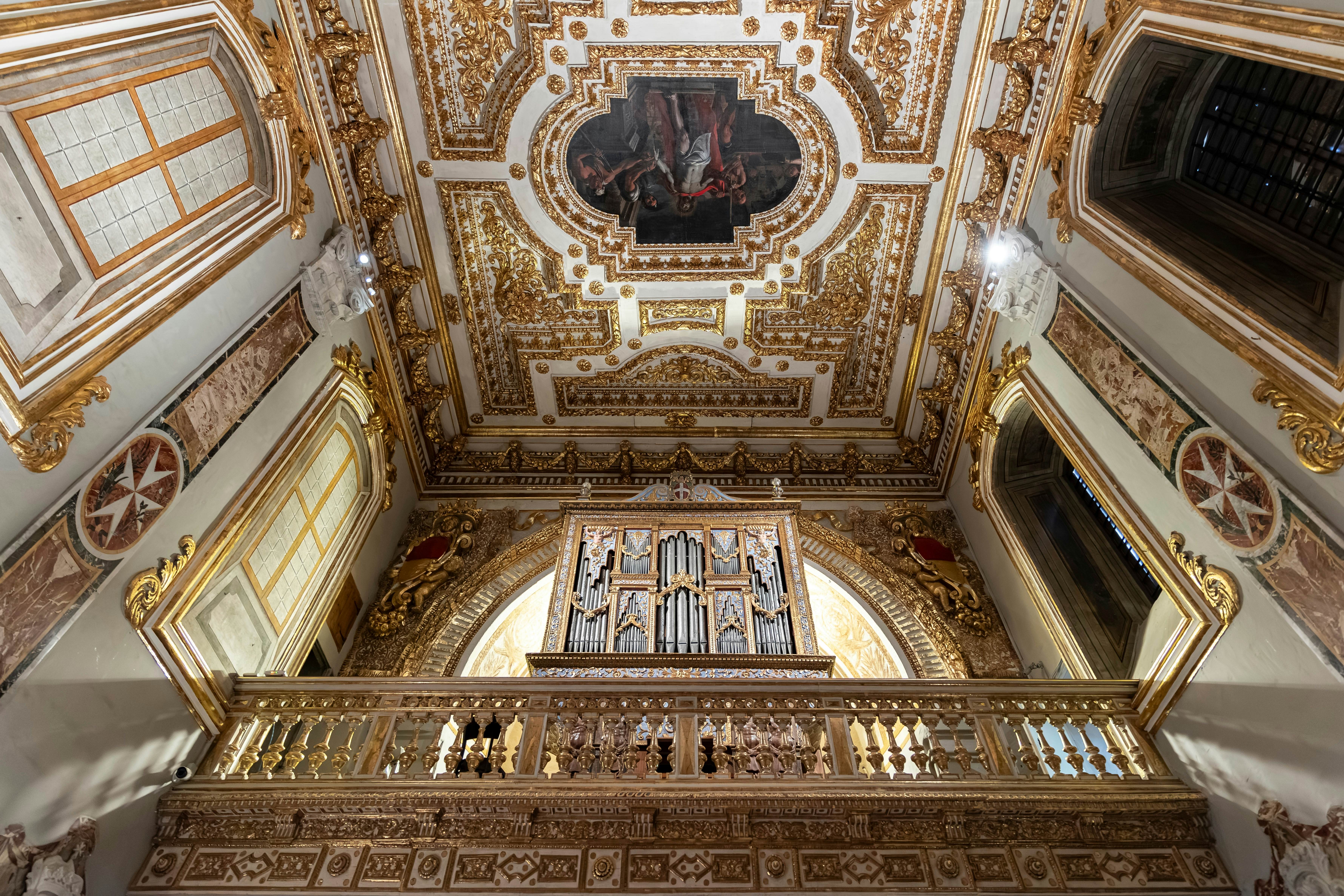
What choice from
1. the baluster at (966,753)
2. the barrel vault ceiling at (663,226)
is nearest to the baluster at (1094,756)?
the baluster at (966,753)

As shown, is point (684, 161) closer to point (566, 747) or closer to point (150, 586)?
point (566, 747)

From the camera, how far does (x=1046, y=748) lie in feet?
20.3

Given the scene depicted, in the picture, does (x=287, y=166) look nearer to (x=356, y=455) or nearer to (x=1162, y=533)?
(x=356, y=455)

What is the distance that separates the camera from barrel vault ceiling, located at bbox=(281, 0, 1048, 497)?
8.73 metres

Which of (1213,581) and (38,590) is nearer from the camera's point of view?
(38,590)

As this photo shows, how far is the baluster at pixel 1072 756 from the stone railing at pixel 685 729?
13 millimetres

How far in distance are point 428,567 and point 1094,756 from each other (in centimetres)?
761

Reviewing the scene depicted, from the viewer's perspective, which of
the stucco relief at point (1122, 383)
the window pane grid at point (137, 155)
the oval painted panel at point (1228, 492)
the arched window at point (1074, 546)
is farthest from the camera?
the arched window at point (1074, 546)

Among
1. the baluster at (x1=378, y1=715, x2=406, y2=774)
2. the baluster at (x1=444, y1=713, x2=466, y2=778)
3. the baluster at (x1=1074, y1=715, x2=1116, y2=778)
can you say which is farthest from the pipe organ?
the baluster at (x1=1074, y1=715, x2=1116, y2=778)

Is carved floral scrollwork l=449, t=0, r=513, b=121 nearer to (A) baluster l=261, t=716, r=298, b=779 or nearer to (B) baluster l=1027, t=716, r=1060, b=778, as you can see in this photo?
(A) baluster l=261, t=716, r=298, b=779

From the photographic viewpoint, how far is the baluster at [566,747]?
594 cm

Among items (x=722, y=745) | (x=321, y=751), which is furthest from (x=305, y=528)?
(x=722, y=745)

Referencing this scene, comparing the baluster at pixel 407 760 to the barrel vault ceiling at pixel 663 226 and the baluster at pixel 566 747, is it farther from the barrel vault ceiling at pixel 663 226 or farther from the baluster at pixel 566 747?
the barrel vault ceiling at pixel 663 226

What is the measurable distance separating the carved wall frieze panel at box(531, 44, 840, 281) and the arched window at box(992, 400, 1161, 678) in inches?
150
